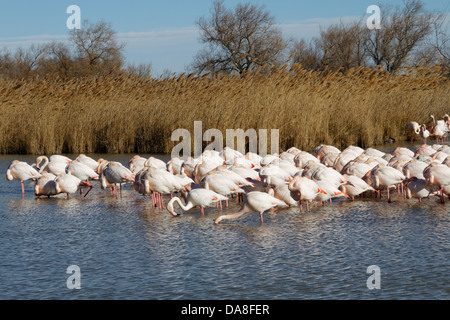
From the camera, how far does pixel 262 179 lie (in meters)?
9.60

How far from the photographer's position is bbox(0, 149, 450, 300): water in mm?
5281

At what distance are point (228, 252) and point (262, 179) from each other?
10.7 ft

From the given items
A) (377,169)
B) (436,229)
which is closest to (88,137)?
(377,169)

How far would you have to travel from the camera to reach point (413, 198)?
951 centimetres

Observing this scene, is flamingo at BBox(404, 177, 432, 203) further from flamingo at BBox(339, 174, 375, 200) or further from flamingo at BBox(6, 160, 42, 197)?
flamingo at BBox(6, 160, 42, 197)

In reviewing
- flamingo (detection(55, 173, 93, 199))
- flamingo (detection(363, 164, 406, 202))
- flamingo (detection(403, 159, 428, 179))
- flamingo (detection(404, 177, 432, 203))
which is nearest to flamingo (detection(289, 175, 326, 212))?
flamingo (detection(363, 164, 406, 202))

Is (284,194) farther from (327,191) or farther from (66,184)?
(66,184)

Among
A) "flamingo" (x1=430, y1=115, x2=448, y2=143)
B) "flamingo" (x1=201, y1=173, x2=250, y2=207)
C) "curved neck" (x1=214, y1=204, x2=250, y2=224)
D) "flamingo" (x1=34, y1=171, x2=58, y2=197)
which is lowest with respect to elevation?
"curved neck" (x1=214, y1=204, x2=250, y2=224)

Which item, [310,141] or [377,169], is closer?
[377,169]

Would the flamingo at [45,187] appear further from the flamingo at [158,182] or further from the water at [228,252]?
the flamingo at [158,182]

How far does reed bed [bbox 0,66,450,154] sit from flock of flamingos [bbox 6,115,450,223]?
16.3 feet

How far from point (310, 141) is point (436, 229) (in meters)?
9.50

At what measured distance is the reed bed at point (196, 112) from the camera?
16.7m
